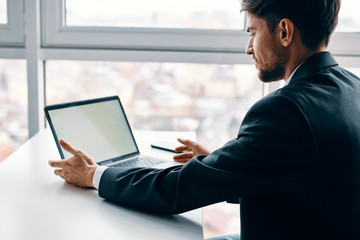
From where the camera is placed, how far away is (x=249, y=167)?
93 centimetres

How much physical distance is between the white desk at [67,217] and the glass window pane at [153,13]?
0.99 meters

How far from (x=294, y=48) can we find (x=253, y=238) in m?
0.50

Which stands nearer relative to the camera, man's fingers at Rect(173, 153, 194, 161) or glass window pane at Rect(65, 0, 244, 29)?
man's fingers at Rect(173, 153, 194, 161)

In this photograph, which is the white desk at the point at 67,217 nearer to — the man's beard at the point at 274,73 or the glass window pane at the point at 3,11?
the man's beard at the point at 274,73

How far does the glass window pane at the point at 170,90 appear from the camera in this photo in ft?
6.97

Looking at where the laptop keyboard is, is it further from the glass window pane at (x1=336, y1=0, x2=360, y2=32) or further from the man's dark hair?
the glass window pane at (x1=336, y1=0, x2=360, y2=32)

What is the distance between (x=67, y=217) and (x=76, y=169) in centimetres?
22

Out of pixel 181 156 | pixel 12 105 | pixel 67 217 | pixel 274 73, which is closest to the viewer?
pixel 67 217

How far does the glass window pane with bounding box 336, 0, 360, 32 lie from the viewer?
80.4 inches

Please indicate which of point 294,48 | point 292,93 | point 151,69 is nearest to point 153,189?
point 292,93

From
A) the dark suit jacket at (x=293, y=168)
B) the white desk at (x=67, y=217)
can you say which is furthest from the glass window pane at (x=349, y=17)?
the white desk at (x=67, y=217)

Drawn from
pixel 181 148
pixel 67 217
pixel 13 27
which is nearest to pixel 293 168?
pixel 67 217

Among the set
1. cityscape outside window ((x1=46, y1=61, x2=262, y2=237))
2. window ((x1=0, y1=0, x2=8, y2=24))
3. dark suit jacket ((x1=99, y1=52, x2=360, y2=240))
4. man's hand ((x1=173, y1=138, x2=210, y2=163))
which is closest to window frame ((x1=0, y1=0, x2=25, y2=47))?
window ((x1=0, y1=0, x2=8, y2=24))

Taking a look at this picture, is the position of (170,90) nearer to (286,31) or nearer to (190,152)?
(190,152)
